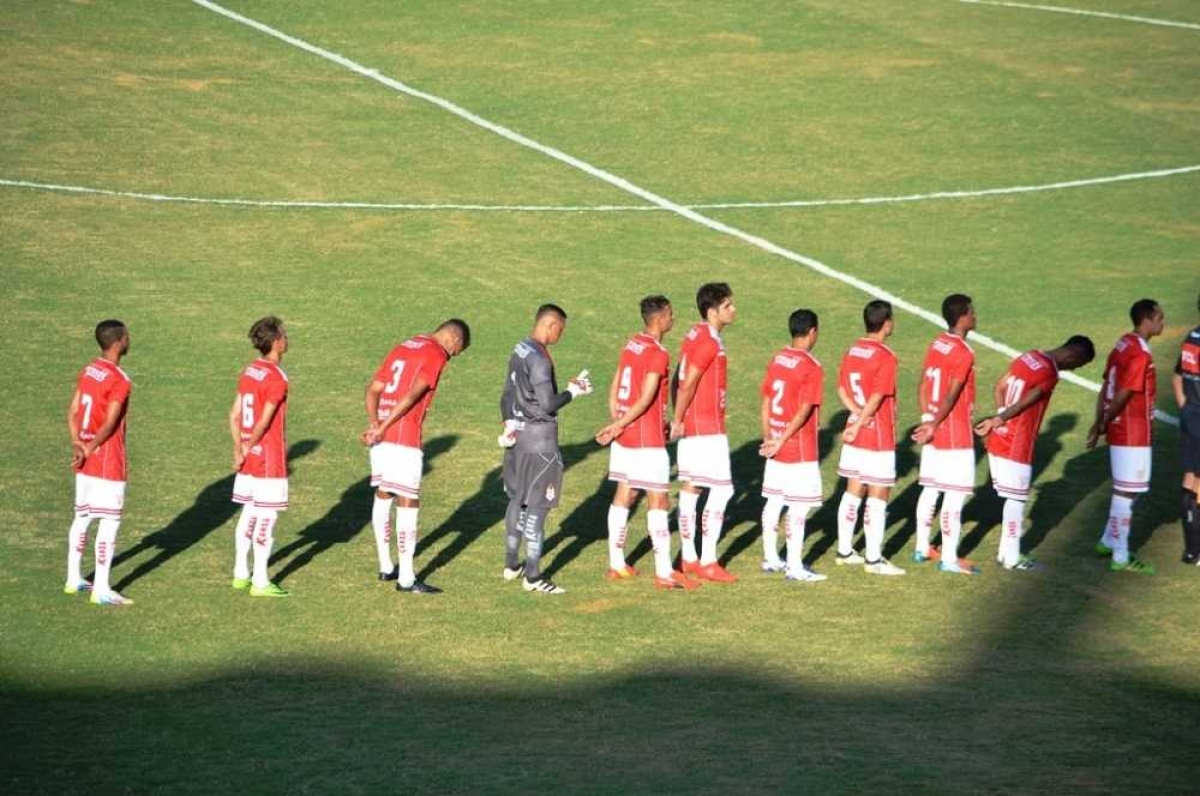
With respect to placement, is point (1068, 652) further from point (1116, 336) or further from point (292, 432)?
point (1116, 336)

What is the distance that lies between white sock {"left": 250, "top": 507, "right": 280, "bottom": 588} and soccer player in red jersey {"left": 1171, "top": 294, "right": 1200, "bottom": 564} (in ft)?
26.8

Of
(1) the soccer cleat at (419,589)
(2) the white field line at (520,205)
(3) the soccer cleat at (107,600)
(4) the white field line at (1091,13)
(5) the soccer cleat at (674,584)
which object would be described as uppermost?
(4) the white field line at (1091,13)

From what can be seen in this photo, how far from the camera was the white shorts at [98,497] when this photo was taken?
15.4 meters

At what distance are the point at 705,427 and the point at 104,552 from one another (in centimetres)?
516

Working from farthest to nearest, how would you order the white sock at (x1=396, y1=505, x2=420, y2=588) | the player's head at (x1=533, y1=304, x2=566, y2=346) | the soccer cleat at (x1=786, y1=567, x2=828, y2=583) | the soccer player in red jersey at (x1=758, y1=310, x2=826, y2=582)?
the soccer cleat at (x1=786, y1=567, x2=828, y2=583) → the soccer player in red jersey at (x1=758, y1=310, x2=826, y2=582) → the white sock at (x1=396, y1=505, x2=420, y2=588) → the player's head at (x1=533, y1=304, x2=566, y2=346)

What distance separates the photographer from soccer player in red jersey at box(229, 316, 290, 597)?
50.9 ft

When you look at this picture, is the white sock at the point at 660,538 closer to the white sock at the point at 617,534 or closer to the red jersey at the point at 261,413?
the white sock at the point at 617,534

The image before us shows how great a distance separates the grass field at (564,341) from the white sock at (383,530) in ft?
0.88

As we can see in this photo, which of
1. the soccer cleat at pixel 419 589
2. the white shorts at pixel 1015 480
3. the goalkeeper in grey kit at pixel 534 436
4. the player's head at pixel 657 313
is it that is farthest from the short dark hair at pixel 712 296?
the soccer cleat at pixel 419 589

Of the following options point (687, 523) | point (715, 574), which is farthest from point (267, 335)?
point (715, 574)

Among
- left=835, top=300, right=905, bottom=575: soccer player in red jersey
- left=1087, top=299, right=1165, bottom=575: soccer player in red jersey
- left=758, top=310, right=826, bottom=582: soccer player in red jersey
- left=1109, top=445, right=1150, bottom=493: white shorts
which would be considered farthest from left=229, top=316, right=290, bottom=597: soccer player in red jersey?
left=1109, top=445, right=1150, bottom=493: white shorts

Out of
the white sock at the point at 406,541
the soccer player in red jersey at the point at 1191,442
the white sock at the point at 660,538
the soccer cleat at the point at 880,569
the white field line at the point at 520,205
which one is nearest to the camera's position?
the white sock at the point at 406,541

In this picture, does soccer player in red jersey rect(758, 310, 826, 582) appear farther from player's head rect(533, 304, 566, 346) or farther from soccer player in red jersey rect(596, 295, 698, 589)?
player's head rect(533, 304, 566, 346)

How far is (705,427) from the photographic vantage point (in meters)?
16.6
